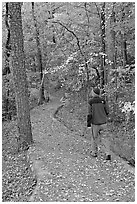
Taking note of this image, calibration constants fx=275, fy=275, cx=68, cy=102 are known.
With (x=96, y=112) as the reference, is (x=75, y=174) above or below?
below

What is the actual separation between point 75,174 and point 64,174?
0.28m

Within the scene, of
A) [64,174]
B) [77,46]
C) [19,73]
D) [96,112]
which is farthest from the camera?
[77,46]

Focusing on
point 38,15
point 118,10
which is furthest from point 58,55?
point 118,10

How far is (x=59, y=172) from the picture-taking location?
698 cm

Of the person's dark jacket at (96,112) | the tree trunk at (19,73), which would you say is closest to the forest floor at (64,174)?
the tree trunk at (19,73)

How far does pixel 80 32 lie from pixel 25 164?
30.8ft

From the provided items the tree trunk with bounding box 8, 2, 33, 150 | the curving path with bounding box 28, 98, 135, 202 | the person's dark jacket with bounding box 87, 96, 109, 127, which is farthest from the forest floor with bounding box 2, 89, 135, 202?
the person's dark jacket with bounding box 87, 96, 109, 127

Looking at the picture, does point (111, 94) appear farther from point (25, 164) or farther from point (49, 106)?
point (49, 106)

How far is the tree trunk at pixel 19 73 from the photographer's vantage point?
8969 millimetres

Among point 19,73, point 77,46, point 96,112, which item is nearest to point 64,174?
point 96,112

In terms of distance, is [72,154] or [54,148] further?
[54,148]

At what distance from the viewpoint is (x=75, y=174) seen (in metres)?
6.94

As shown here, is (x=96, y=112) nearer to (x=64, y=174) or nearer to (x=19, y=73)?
(x=64, y=174)

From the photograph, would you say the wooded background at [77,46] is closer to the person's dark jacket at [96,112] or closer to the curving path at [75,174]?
the person's dark jacket at [96,112]
